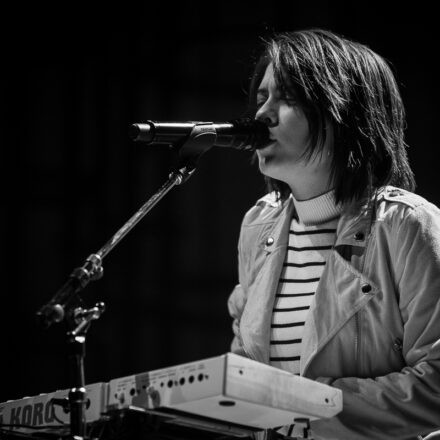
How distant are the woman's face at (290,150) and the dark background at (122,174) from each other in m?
1.26

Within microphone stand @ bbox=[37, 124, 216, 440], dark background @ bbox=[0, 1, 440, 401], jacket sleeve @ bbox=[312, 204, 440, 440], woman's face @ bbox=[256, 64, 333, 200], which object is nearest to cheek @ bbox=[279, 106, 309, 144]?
woman's face @ bbox=[256, 64, 333, 200]

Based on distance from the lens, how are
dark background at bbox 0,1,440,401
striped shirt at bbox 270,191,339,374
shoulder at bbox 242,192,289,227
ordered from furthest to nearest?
1. dark background at bbox 0,1,440,401
2. shoulder at bbox 242,192,289,227
3. striped shirt at bbox 270,191,339,374

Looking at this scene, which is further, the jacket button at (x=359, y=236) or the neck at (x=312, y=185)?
the neck at (x=312, y=185)

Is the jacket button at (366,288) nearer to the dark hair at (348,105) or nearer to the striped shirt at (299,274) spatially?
the striped shirt at (299,274)

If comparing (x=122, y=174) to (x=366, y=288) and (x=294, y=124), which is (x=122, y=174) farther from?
(x=366, y=288)

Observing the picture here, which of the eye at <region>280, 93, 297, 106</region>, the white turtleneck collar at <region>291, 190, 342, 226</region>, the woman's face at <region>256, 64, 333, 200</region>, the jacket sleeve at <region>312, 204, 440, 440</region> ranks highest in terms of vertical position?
the eye at <region>280, 93, 297, 106</region>

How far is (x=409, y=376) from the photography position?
6.12 ft

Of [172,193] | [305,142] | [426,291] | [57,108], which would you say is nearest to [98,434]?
[426,291]

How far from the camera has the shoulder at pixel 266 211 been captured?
8.53ft

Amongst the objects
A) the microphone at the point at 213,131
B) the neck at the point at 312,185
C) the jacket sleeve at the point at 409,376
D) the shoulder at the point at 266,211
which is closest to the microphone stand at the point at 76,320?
the microphone at the point at 213,131

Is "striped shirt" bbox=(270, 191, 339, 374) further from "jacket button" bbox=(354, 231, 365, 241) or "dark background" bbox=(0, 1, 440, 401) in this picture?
"dark background" bbox=(0, 1, 440, 401)

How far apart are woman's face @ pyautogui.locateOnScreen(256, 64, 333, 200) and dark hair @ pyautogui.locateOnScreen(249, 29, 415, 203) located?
23 mm

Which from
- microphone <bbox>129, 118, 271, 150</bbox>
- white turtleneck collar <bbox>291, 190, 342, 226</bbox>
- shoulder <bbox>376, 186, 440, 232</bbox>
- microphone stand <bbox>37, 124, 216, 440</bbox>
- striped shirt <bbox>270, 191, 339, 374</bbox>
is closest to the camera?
microphone stand <bbox>37, 124, 216, 440</bbox>

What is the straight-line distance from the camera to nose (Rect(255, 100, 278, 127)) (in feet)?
7.31
